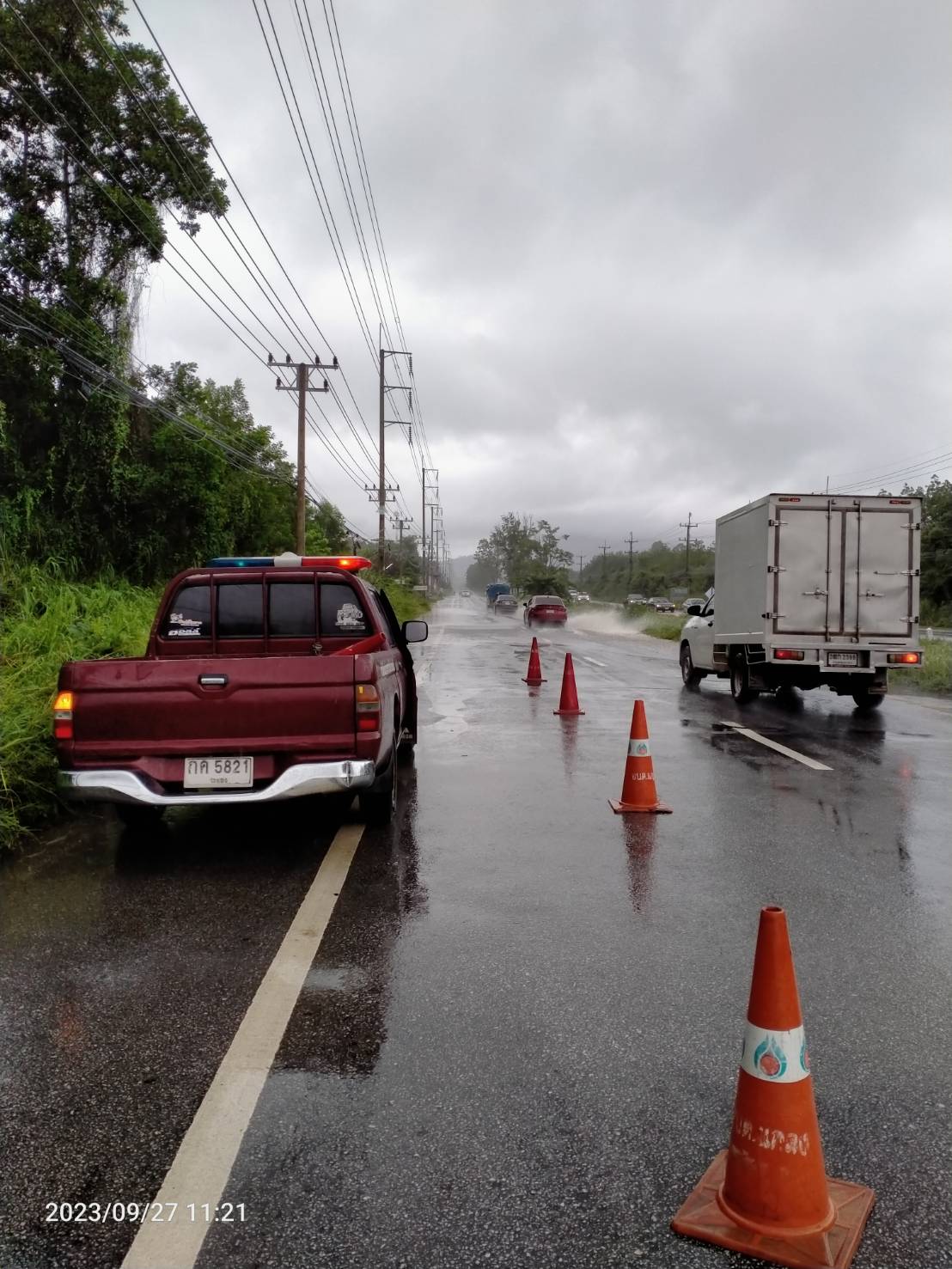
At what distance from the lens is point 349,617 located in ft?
22.5

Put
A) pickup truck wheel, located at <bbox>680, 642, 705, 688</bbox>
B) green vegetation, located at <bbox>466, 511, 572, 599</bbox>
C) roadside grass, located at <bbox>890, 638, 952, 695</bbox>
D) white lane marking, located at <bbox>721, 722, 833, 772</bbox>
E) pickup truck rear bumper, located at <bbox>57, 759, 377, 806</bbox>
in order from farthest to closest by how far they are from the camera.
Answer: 1. green vegetation, located at <bbox>466, 511, 572, 599</bbox>
2. roadside grass, located at <bbox>890, 638, 952, 695</bbox>
3. pickup truck wheel, located at <bbox>680, 642, 705, 688</bbox>
4. white lane marking, located at <bbox>721, 722, 833, 772</bbox>
5. pickup truck rear bumper, located at <bbox>57, 759, 377, 806</bbox>

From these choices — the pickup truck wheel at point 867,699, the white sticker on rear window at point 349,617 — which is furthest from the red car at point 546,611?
the white sticker on rear window at point 349,617

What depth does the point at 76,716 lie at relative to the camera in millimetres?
5281

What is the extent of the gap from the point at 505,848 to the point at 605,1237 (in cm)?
356

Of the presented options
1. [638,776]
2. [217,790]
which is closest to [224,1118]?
[217,790]

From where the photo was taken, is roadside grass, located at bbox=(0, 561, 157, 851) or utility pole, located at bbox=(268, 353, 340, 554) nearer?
roadside grass, located at bbox=(0, 561, 157, 851)

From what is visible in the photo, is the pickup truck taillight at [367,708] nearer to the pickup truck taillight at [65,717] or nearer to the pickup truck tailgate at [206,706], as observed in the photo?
the pickup truck tailgate at [206,706]

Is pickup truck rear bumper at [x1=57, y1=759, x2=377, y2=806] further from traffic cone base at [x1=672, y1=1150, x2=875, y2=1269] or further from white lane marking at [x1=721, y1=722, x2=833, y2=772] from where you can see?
white lane marking at [x1=721, y1=722, x2=833, y2=772]

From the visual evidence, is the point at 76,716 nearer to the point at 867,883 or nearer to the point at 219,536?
the point at 867,883

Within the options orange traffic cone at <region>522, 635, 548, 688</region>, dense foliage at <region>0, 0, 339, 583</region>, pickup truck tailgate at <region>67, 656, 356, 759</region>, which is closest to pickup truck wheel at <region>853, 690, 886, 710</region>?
orange traffic cone at <region>522, 635, 548, 688</region>

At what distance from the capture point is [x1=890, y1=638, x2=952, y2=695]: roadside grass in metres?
16.8

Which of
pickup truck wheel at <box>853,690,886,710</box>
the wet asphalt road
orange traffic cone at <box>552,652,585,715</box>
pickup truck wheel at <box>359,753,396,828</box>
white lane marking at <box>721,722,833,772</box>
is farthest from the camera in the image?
pickup truck wheel at <box>853,690,886,710</box>

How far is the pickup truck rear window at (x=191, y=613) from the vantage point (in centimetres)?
679

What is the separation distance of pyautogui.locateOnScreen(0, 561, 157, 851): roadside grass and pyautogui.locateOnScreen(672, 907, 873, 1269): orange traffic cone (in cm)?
509
